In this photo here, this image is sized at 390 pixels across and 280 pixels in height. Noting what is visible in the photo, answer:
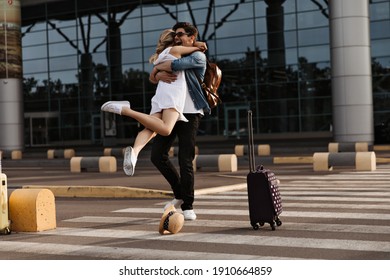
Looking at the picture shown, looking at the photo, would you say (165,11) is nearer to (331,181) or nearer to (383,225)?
(331,181)

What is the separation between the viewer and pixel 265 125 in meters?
42.5

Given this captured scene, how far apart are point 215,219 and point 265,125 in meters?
35.3

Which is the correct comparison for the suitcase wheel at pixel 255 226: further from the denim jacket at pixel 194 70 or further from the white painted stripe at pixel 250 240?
the denim jacket at pixel 194 70

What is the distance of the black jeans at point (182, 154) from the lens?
6883 millimetres

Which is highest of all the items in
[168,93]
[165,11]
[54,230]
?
[165,11]

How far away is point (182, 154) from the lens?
6.90 metres

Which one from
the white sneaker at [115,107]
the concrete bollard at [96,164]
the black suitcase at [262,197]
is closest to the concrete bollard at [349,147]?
the concrete bollard at [96,164]

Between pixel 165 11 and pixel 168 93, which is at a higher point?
pixel 165 11

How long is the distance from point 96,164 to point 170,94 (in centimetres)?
1358

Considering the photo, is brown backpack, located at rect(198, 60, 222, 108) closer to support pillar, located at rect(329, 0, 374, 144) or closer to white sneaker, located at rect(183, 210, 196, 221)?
white sneaker, located at rect(183, 210, 196, 221)

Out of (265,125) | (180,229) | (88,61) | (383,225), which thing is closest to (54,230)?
(180,229)

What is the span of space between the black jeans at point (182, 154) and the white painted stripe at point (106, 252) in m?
1.44

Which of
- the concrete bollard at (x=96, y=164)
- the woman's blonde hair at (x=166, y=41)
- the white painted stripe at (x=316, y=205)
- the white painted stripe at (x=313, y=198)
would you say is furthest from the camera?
the concrete bollard at (x=96, y=164)

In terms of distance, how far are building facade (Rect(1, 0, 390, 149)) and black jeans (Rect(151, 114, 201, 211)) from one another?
2992 cm
